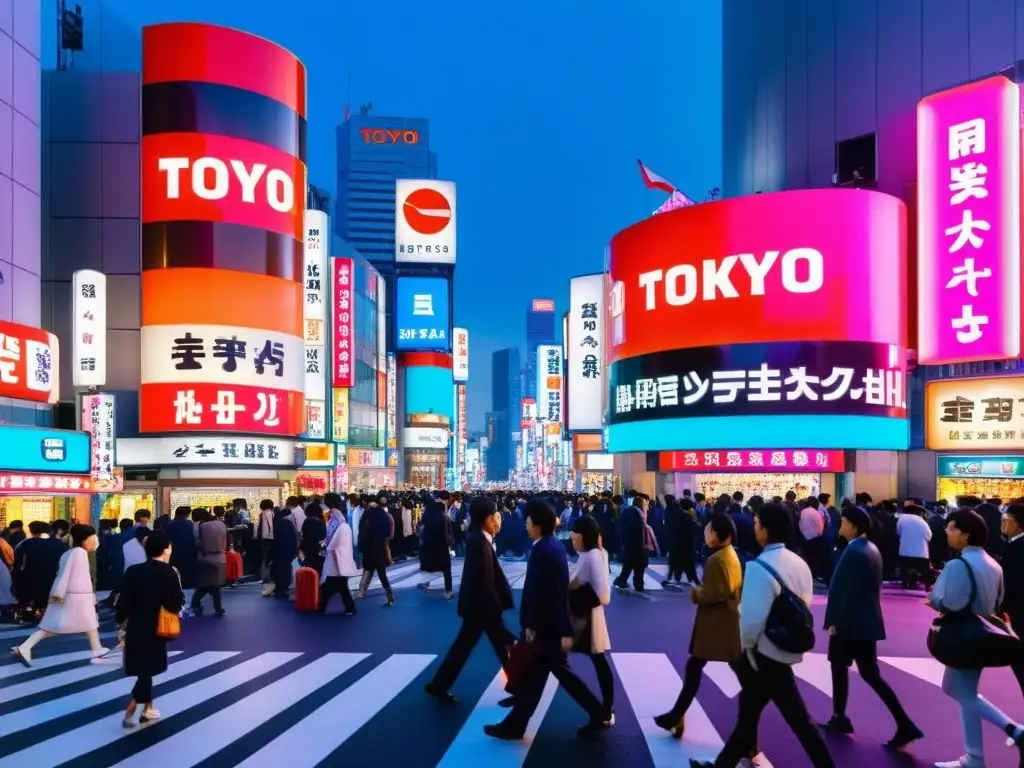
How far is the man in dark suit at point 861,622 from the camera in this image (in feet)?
20.9

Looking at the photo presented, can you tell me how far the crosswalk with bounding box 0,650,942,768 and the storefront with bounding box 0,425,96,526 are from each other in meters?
7.77

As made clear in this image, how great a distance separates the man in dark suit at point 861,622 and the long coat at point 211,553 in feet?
29.5

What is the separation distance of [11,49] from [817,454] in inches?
975

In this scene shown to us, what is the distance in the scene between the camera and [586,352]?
52562mm

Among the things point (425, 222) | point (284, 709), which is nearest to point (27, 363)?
point (284, 709)

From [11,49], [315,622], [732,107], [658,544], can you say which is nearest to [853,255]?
[658,544]

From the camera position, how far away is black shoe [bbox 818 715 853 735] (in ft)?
22.1

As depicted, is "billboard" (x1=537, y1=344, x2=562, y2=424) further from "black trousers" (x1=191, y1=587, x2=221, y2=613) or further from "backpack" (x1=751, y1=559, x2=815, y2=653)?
"backpack" (x1=751, y1=559, x2=815, y2=653)

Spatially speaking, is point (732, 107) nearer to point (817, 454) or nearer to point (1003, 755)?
point (817, 454)

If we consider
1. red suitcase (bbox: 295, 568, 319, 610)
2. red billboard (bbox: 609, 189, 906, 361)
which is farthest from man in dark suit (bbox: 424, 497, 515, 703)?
red billboard (bbox: 609, 189, 906, 361)

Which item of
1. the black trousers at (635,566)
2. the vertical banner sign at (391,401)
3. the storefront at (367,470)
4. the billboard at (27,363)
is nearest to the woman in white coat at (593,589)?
the black trousers at (635,566)

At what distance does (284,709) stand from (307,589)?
Result: 5.82m

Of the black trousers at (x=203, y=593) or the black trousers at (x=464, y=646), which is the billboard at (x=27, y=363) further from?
the black trousers at (x=464, y=646)

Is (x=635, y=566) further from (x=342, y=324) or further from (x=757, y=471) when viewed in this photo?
(x=342, y=324)
